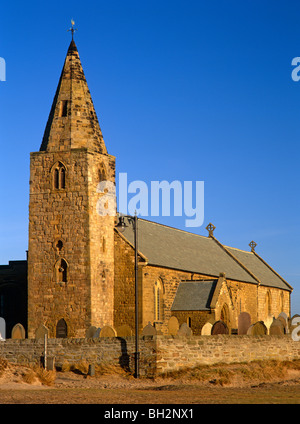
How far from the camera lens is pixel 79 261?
138 feet

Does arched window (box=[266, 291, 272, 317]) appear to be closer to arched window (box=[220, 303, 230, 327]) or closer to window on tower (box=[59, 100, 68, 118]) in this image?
arched window (box=[220, 303, 230, 327])

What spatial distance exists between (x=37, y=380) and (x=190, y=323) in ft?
66.8

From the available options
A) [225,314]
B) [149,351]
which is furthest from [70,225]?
[149,351]

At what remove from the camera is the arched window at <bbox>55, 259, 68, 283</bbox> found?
1678 inches

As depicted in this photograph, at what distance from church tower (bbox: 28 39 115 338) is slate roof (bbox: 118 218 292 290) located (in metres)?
3.81

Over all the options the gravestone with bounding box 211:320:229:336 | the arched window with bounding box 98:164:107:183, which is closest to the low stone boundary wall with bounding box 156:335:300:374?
the gravestone with bounding box 211:320:229:336

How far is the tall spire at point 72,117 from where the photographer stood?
4375 centimetres

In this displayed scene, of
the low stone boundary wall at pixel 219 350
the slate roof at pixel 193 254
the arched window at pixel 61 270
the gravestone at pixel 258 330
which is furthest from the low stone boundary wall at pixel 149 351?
the slate roof at pixel 193 254

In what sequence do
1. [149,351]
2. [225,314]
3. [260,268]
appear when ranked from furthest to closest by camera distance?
1. [260,268]
2. [225,314]
3. [149,351]

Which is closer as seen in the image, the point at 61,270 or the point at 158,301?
the point at 61,270

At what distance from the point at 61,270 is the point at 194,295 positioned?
945 centimetres

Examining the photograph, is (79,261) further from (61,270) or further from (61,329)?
(61,329)

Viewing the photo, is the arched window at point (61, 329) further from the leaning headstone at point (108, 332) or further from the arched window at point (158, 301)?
the leaning headstone at point (108, 332)

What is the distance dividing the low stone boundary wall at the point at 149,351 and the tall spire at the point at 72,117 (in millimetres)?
14841
